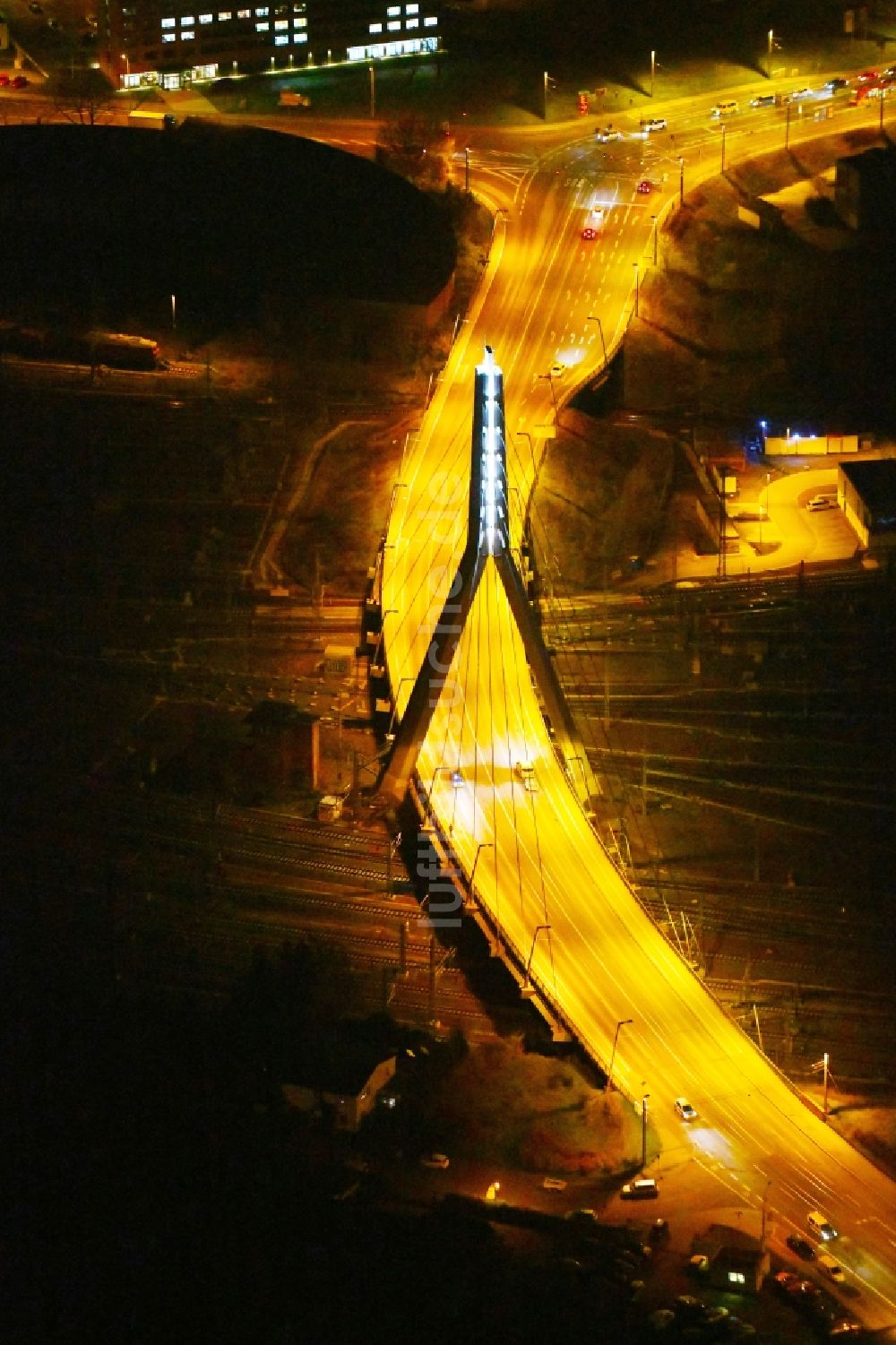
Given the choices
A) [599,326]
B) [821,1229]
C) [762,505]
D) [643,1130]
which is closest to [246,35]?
[599,326]

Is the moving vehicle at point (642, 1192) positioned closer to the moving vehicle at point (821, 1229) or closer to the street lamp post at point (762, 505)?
the moving vehicle at point (821, 1229)

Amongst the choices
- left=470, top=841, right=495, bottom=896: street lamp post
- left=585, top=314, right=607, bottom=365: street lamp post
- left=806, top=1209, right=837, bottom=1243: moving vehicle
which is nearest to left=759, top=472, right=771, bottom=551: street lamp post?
left=585, top=314, right=607, bottom=365: street lamp post

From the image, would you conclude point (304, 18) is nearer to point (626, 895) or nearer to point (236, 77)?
point (236, 77)

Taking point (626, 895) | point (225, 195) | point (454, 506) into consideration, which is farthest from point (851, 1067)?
point (225, 195)

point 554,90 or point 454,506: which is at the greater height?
point 554,90

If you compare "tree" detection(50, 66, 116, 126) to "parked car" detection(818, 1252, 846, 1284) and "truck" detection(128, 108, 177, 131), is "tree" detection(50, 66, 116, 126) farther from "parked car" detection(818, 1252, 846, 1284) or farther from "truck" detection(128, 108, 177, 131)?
"parked car" detection(818, 1252, 846, 1284)

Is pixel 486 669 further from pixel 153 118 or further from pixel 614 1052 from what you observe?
pixel 153 118

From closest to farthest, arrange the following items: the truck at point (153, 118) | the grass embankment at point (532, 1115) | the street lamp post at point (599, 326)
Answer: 1. the grass embankment at point (532, 1115)
2. the street lamp post at point (599, 326)
3. the truck at point (153, 118)

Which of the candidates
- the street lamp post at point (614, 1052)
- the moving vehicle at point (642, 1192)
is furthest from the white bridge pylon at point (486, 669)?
the moving vehicle at point (642, 1192)
